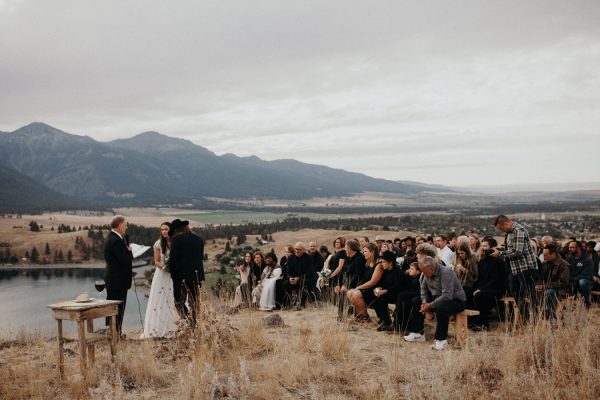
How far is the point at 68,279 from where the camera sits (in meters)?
58.3

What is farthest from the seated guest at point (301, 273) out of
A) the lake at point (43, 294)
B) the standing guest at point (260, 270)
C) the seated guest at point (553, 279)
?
the lake at point (43, 294)

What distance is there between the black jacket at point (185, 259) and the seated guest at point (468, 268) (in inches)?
174

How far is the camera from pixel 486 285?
318 inches

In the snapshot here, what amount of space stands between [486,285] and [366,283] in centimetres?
204

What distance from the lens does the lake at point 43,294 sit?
31.6 meters

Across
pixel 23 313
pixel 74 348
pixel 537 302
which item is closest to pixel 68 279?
pixel 23 313

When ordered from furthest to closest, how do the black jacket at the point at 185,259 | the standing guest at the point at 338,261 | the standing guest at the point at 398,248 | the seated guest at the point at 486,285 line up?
the standing guest at the point at 398,248 → the standing guest at the point at 338,261 → the seated guest at the point at 486,285 → the black jacket at the point at 185,259

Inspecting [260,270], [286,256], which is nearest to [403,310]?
[286,256]

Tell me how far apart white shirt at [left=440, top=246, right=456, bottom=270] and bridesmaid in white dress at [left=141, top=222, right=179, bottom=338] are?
221 inches

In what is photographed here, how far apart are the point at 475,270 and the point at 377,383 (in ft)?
12.6

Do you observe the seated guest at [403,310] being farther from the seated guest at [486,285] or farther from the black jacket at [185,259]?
the black jacket at [185,259]

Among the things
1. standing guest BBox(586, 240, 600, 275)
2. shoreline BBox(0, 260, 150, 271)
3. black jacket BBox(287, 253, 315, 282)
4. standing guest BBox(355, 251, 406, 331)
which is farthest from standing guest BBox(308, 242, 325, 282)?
shoreline BBox(0, 260, 150, 271)

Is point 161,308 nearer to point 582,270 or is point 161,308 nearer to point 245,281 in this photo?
point 245,281

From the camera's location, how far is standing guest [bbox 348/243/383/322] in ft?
27.0
